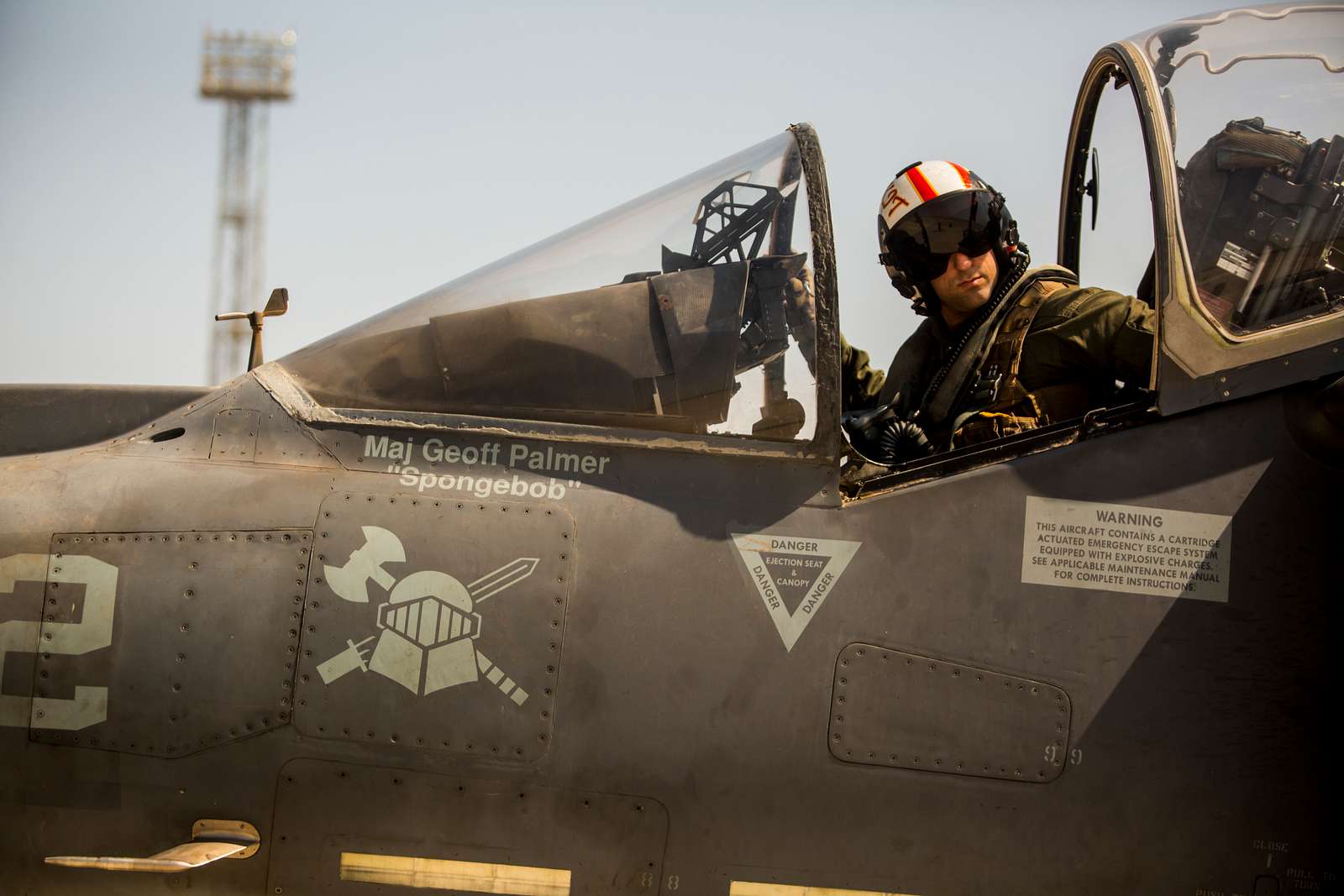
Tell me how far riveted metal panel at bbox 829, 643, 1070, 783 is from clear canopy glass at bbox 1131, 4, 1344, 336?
133cm

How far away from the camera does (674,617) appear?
3146 millimetres

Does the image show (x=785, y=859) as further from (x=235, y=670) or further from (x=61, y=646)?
(x=61, y=646)

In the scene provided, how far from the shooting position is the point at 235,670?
307 cm

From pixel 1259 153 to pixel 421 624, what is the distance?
3168mm

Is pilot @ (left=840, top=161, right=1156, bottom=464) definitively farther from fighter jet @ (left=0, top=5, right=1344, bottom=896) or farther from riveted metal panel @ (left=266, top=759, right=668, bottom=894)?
riveted metal panel @ (left=266, top=759, right=668, bottom=894)

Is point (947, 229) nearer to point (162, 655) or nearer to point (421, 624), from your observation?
point (421, 624)

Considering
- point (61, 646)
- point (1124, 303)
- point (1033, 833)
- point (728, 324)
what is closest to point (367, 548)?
point (61, 646)

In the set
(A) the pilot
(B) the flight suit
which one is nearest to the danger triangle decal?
(A) the pilot

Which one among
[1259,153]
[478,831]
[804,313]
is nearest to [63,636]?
[478,831]

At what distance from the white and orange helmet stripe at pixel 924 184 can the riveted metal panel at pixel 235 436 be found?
7.99ft

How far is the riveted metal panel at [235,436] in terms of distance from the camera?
11.1 ft

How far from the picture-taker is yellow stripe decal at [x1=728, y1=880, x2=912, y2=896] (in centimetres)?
308

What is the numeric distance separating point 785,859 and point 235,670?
61.8 inches

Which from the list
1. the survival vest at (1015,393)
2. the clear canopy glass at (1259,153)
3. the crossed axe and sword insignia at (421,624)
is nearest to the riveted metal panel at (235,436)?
the crossed axe and sword insignia at (421,624)
